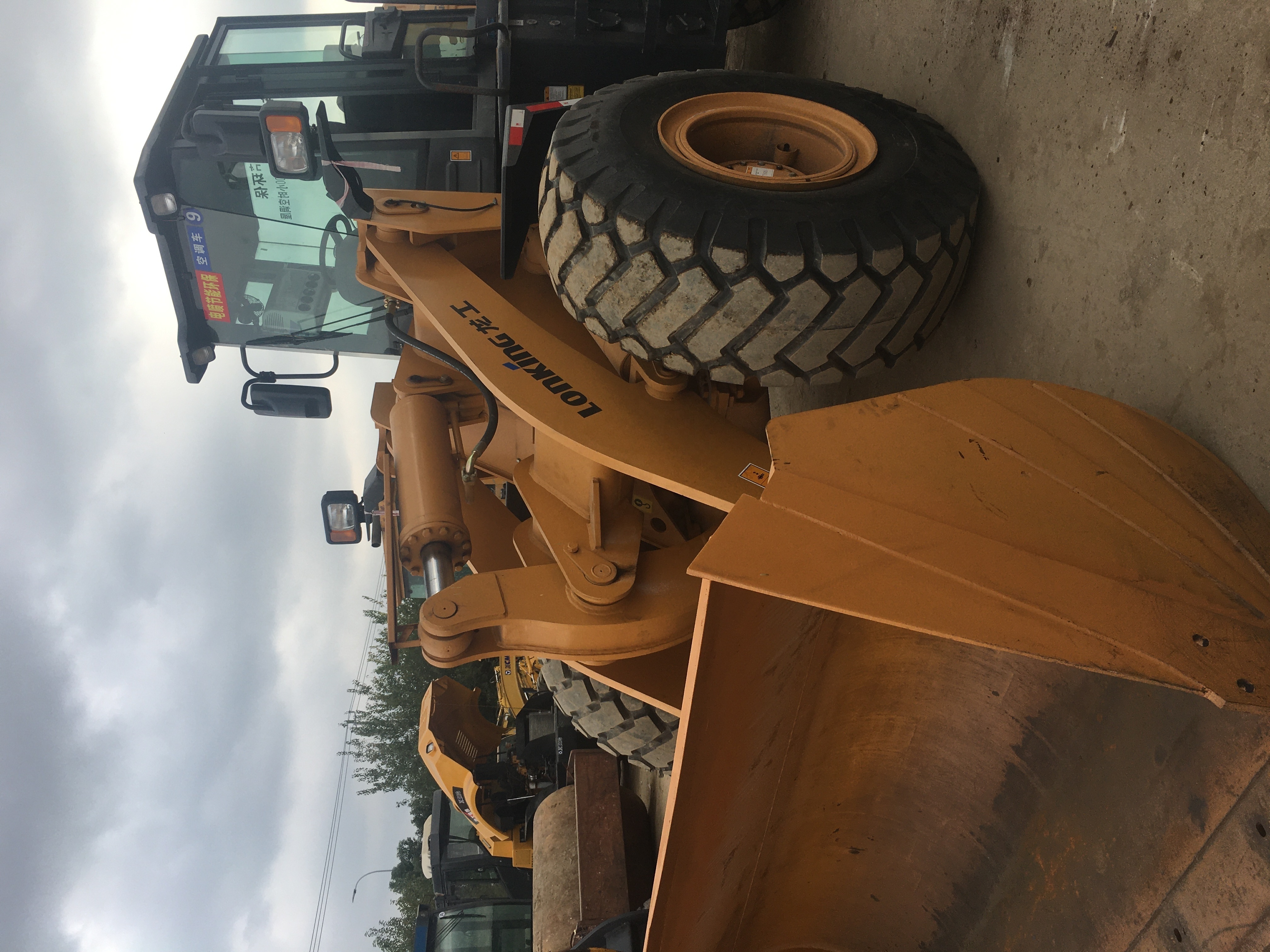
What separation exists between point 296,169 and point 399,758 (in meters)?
15.3

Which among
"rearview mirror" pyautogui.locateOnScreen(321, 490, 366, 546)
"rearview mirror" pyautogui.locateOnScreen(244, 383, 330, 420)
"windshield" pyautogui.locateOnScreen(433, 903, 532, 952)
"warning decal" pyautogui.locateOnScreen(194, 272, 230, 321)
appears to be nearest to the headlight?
"warning decal" pyautogui.locateOnScreen(194, 272, 230, 321)

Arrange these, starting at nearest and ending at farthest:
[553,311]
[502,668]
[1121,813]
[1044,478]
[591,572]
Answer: [1044,478], [1121,813], [591,572], [553,311], [502,668]

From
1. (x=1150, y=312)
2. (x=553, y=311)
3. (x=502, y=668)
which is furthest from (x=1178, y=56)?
(x=502, y=668)

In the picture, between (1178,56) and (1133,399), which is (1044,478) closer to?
(1133,399)

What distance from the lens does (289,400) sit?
369cm

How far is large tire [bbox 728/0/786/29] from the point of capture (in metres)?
3.85

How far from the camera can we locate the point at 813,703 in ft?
6.20

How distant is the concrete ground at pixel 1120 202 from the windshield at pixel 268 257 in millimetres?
2373

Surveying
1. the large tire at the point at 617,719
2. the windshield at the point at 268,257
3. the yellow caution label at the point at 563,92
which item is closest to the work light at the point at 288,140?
the windshield at the point at 268,257

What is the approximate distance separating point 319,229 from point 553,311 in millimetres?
1140

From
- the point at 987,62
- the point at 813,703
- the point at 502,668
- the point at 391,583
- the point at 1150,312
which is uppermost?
the point at 987,62

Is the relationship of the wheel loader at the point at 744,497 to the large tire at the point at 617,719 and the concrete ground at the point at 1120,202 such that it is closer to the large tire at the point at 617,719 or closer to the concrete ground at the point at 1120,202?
the large tire at the point at 617,719

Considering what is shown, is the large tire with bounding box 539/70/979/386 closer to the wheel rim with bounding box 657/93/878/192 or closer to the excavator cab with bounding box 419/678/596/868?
the wheel rim with bounding box 657/93/878/192

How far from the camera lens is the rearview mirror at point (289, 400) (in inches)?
144
